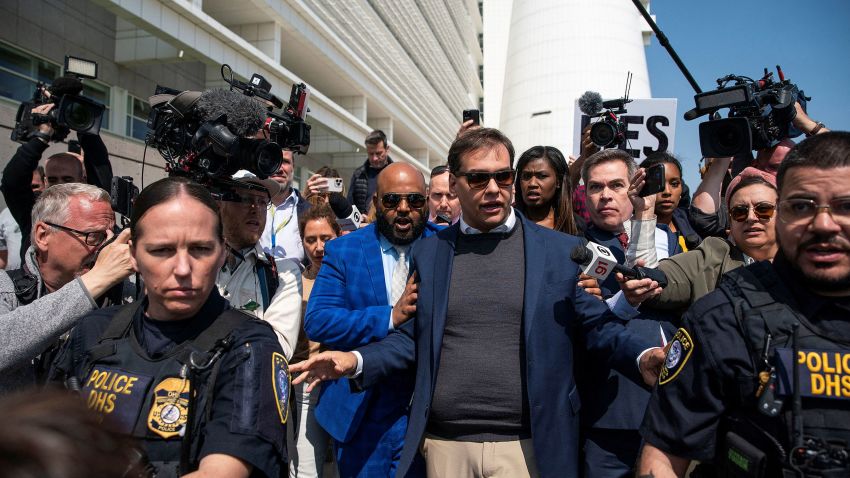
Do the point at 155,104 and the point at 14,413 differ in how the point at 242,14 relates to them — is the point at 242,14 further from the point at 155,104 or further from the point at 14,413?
the point at 14,413

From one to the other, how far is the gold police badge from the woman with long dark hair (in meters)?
2.42

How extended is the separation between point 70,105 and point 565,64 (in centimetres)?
1506

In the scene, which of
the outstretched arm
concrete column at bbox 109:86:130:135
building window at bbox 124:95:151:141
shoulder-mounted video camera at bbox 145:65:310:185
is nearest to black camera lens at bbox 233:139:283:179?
shoulder-mounted video camera at bbox 145:65:310:185

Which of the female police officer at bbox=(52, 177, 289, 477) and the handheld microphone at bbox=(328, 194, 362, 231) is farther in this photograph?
the handheld microphone at bbox=(328, 194, 362, 231)

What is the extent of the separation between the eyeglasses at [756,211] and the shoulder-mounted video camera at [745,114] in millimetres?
764

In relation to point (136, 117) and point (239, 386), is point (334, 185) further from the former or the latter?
point (136, 117)

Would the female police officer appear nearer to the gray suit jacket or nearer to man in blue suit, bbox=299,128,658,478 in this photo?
the gray suit jacket

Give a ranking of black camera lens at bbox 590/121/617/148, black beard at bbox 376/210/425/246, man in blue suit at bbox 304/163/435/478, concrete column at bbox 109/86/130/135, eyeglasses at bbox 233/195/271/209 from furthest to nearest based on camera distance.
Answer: concrete column at bbox 109/86/130/135 < black camera lens at bbox 590/121/617/148 < black beard at bbox 376/210/425/246 < eyeglasses at bbox 233/195/271/209 < man in blue suit at bbox 304/163/435/478

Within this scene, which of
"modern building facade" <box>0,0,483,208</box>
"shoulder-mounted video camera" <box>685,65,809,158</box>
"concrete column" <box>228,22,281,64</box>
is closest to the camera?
"shoulder-mounted video camera" <box>685,65,809,158</box>

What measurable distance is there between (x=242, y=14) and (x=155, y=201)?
16791mm

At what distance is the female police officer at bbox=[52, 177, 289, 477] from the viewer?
1.75 meters

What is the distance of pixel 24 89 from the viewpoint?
9766 millimetres

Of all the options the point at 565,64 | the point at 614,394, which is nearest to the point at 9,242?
the point at 614,394

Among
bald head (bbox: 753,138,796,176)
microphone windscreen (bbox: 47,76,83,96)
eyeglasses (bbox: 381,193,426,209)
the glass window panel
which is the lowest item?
eyeglasses (bbox: 381,193,426,209)
